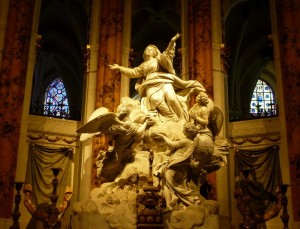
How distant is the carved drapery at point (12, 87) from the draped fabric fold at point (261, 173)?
16.2 ft

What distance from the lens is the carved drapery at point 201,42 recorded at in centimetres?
1066

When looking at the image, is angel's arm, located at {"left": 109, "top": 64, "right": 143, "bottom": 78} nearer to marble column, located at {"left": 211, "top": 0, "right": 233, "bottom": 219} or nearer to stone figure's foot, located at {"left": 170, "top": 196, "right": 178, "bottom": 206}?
marble column, located at {"left": 211, "top": 0, "right": 233, "bottom": 219}

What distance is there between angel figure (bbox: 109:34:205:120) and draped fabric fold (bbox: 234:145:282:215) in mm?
2927

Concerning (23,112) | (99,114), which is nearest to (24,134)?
(23,112)

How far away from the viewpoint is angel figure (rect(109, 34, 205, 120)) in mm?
8812

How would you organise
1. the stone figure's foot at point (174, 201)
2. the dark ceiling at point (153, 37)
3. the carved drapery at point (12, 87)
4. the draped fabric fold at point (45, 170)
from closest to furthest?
the stone figure's foot at point (174, 201), the carved drapery at point (12, 87), the draped fabric fold at point (45, 170), the dark ceiling at point (153, 37)

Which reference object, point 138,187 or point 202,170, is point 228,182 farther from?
point 138,187

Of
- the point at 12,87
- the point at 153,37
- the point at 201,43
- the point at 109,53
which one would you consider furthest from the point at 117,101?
the point at 153,37

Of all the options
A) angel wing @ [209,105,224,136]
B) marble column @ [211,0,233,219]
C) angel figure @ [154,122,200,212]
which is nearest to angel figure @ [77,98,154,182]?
angel figure @ [154,122,200,212]

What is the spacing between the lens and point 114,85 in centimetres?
1065

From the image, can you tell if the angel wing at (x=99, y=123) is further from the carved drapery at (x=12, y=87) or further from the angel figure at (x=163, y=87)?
the carved drapery at (x=12, y=87)

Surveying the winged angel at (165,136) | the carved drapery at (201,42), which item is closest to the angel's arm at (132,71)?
the winged angel at (165,136)

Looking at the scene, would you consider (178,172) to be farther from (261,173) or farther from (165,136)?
(261,173)

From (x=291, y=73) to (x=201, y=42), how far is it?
213 centimetres
